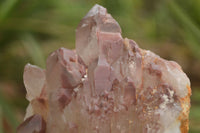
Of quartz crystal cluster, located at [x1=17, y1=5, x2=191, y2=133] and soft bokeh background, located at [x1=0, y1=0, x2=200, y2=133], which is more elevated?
quartz crystal cluster, located at [x1=17, y1=5, x2=191, y2=133]

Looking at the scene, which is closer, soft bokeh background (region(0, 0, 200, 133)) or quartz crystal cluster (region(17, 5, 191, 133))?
quartz crystal cluster (region(17, 5, 191, 133))

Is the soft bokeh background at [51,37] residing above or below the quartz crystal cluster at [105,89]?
below

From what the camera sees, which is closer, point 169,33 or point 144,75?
point 144,75

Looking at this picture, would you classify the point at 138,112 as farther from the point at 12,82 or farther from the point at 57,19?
the point at 57,19

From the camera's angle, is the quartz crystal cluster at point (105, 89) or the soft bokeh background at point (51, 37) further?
the soft bokeh background at point (51, 37)

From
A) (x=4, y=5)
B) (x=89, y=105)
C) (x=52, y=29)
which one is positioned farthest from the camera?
(x=52, y=29)

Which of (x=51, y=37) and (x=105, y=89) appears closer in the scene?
(x=105, y=89)

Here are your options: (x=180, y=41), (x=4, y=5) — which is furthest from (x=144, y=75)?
(x=180, y=41)

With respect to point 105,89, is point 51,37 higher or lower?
lower
